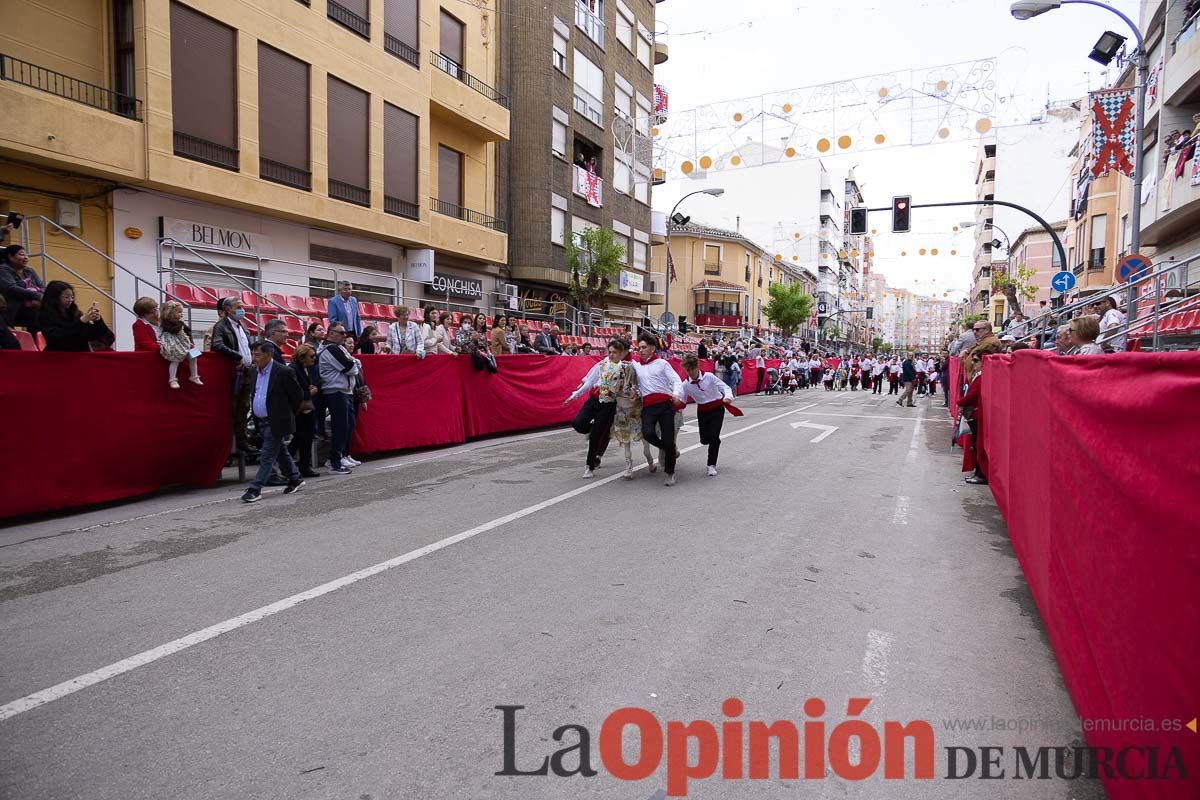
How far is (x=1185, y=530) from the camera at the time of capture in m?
2.10

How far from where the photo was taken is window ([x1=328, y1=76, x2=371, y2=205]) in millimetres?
19062

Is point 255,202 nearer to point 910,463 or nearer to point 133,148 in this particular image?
point 133,148

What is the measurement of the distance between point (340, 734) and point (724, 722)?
5.51 ft

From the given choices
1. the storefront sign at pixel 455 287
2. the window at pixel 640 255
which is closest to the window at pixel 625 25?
the window at pixel 640 255

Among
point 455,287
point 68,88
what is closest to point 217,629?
point 68,88

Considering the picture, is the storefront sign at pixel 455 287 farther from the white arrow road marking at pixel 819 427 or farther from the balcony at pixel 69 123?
the white arrow road marking at pixel 819 427

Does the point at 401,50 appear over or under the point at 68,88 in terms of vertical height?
over

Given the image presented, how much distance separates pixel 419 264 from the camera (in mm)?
22234

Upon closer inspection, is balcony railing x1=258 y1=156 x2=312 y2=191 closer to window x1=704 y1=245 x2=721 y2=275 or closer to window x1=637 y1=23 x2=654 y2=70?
window x1=637 y1=23 x2=654 y2=70

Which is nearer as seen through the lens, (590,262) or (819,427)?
(819,427)

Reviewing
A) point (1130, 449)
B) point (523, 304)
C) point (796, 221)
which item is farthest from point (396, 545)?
point (796, 221)

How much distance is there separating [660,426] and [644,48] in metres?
35.0

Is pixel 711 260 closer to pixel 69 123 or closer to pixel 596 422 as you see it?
pixel 69 123

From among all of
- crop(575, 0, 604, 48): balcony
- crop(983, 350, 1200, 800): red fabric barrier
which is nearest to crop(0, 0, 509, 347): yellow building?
crop(575, 0, 604, 48): balcony
